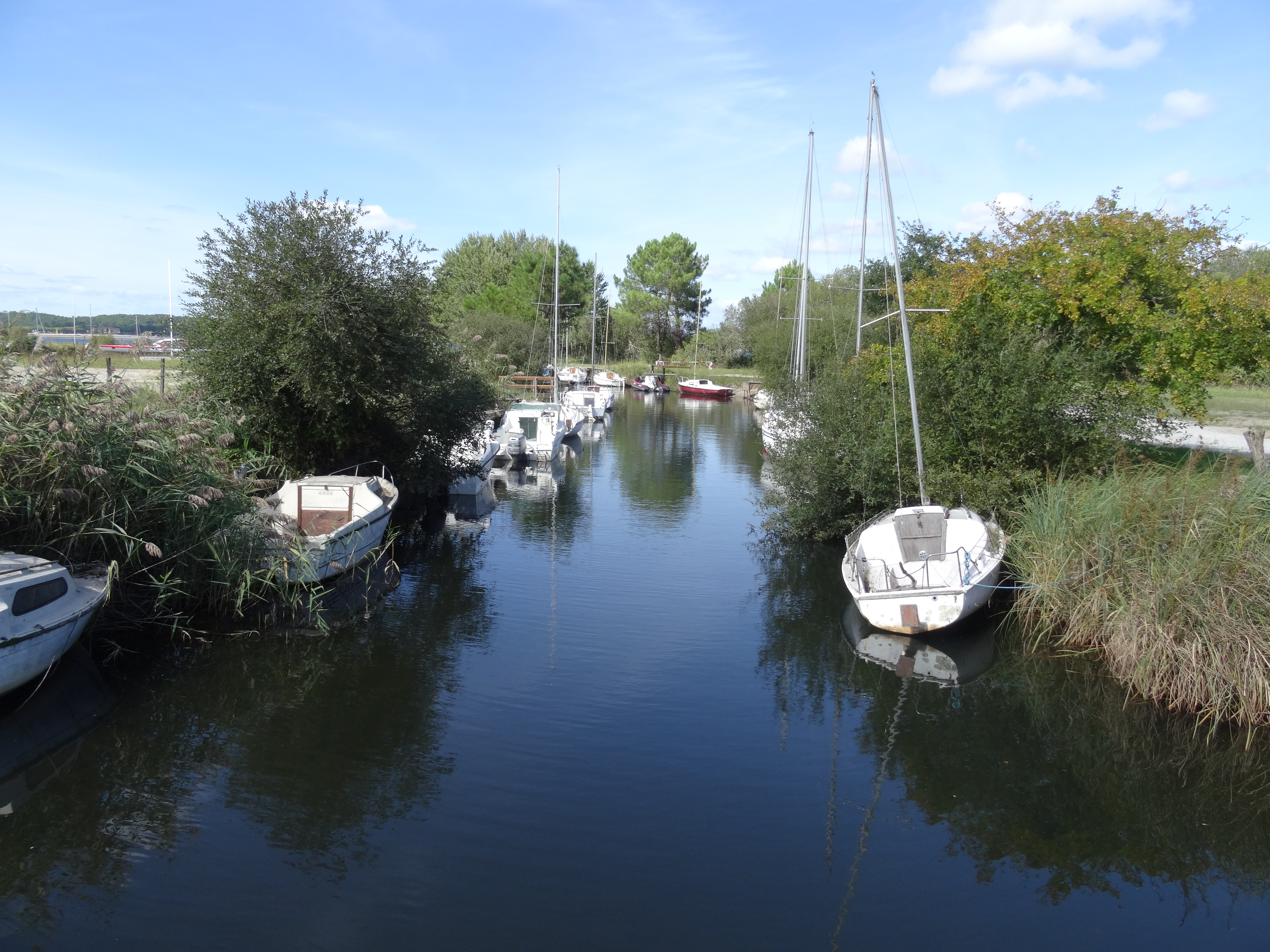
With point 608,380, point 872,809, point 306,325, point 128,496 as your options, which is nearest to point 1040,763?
point 872,809

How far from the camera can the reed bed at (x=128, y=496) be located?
1129cm

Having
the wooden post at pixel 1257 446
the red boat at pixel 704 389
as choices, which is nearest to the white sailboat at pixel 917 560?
the wooden post at pixel 1257 446

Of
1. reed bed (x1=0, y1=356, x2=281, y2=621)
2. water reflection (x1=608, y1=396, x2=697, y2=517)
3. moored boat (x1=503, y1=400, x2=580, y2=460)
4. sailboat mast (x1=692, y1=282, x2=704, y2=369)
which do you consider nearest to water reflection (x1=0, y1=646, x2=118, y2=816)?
reed bed (x1=0, y1=356, x2=281, y2=621)

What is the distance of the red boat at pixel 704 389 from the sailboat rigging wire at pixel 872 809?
58357 millimetres

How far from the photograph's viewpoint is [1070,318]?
18875 millimetres

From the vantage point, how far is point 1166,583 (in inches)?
443

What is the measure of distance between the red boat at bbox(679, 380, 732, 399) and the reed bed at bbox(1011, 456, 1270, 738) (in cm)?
5626

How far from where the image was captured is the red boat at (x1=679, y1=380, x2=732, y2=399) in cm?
7031

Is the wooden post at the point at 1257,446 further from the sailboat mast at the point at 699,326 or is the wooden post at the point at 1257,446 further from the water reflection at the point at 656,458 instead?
the sailboat mast at the point at 699,326

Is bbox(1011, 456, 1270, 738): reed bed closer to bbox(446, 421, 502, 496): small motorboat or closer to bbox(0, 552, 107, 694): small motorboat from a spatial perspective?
bbox(0, 552, 107, 694): small motorboat

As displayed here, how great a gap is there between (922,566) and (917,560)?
0.21 meters

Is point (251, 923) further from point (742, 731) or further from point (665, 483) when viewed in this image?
point (665, 483)

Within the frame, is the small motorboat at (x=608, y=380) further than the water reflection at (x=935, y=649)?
Yes

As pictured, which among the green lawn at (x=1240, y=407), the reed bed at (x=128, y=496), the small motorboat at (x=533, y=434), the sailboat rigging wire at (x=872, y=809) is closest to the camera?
the sailboat rigging wire at (x=872, y=809)
